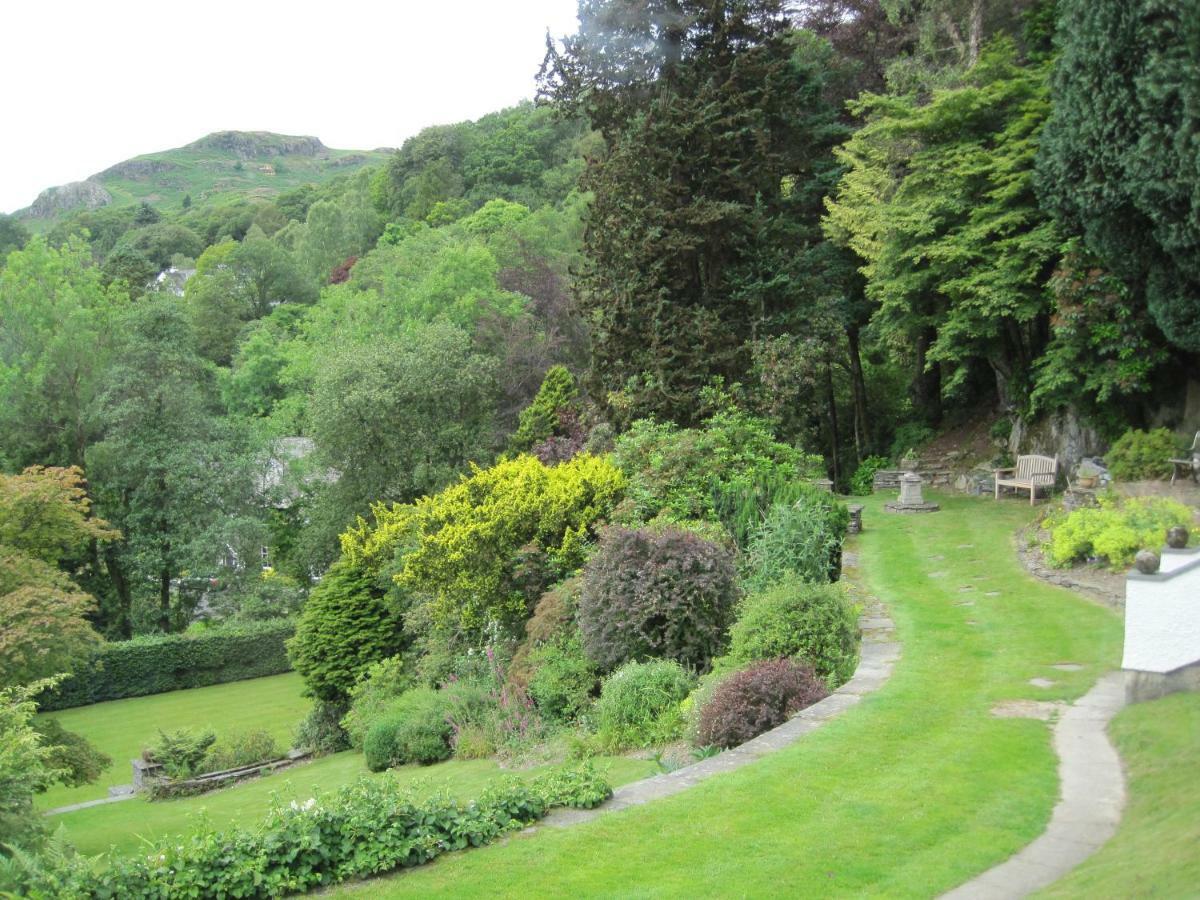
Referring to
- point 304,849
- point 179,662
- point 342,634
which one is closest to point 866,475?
point 342,634

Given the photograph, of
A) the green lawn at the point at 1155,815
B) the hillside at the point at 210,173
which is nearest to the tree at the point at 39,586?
the green lawn at the point at 1155,815

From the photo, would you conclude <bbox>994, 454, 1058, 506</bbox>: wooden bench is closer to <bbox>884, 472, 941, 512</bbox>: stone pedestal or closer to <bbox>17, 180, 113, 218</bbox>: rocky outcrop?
<bbox>884, 472, 941, 512</bbox>: stone pedestal

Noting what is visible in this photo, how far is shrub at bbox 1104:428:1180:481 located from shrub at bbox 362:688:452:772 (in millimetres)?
11742

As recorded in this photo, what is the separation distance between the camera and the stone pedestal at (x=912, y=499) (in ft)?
64.5

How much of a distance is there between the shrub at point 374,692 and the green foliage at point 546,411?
26.9ft

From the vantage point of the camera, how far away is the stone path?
5277 mm

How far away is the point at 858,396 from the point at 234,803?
63.7 feet

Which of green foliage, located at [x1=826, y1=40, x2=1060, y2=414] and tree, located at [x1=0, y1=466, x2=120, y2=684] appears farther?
green foliage, located at [x1=826, y1=40, x2=1060, y2=414]

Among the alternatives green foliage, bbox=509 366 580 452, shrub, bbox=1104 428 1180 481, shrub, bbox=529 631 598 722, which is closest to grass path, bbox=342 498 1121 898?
shrub, bbox=529 631 598 722

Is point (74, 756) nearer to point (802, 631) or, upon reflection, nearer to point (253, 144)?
point (802, 631)

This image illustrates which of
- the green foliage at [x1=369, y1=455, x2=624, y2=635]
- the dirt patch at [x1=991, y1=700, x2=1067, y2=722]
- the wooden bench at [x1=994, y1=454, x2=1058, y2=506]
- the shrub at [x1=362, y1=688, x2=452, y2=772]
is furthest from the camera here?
the wooden bench at [x1=994, y1=454, x2=1058, y2=506]

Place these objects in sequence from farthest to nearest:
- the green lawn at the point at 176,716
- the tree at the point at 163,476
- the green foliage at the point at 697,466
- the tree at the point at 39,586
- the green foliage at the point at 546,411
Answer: the tree at the point at 163,476 → the green foliage at the point at 546,411 → the green lawn at the point at 176,716 → the green foliage at the point at 697,466 → the tree at the point at 39,586

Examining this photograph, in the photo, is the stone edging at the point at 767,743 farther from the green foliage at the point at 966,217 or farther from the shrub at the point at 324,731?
the shrub at the point at 324,731

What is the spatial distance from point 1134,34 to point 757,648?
11.4 meters
